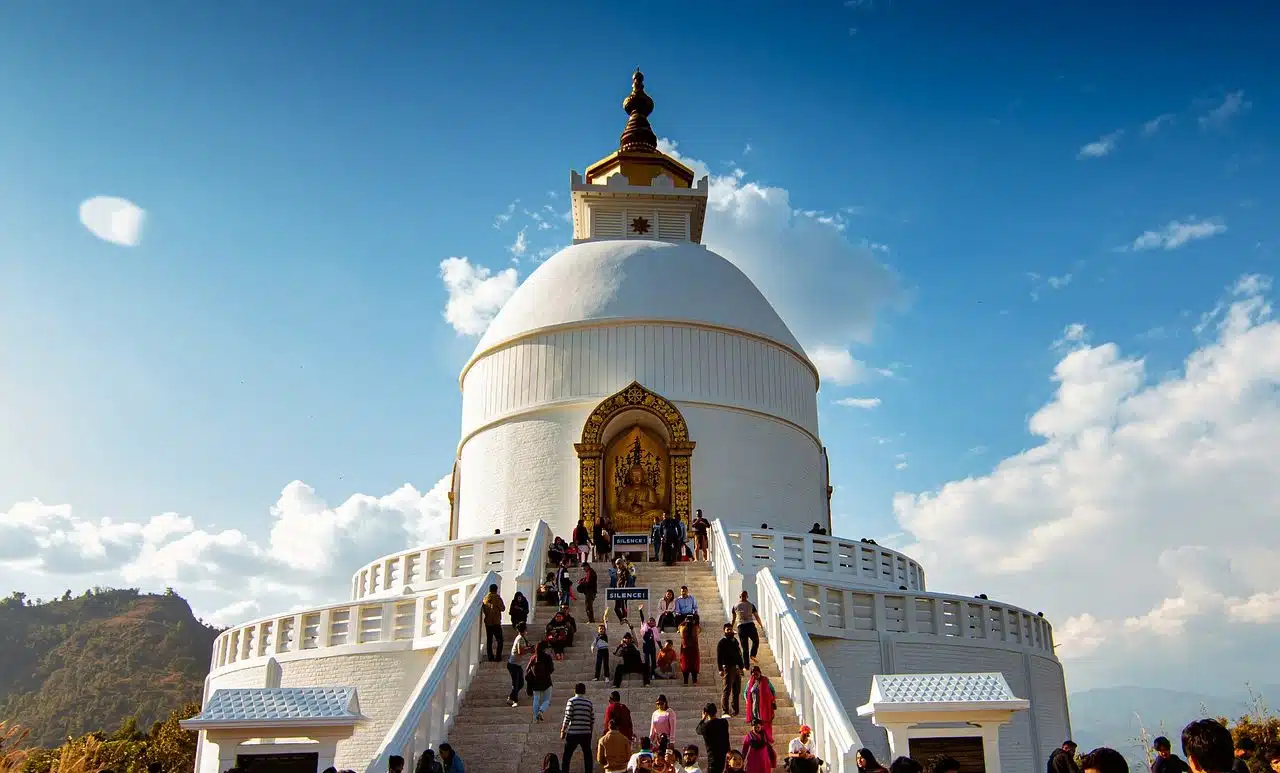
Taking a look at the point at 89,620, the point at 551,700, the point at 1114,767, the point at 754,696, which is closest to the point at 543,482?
the point at 551,700

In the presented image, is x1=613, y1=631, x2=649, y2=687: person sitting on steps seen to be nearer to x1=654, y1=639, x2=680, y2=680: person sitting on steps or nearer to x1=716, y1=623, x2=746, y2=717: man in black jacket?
x1=654, y1=639, x2=680, y2=680: person sitting on steps

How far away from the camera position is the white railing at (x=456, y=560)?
19.6 metres

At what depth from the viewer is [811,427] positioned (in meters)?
28.2

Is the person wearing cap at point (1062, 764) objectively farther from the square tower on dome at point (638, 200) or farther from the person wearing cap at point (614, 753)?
the square tower on dome at point (638, 200)

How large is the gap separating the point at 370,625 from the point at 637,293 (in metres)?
11.4

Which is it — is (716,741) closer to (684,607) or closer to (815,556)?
(684,607)

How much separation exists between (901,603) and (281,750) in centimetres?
1029

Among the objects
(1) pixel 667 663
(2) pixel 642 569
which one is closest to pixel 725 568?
(2) pixel 642 569

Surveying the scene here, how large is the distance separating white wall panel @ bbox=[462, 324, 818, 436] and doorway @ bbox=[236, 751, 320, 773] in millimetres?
15758

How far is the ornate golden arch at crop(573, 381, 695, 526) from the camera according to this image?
81.7 ft

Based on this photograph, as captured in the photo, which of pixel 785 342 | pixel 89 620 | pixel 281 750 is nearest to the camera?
pixel 281 750

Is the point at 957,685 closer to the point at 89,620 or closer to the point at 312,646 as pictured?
the point at 312,646

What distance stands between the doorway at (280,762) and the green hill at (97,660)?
56.4 meters

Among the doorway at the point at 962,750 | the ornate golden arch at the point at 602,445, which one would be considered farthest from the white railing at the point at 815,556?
the doorway at the point at 962,750
